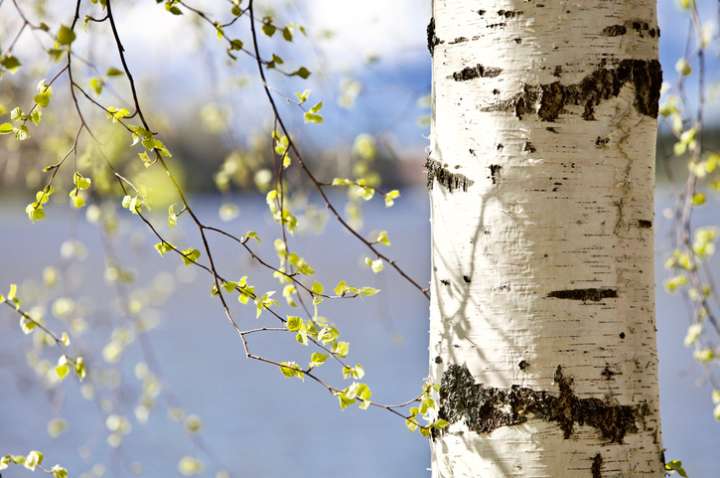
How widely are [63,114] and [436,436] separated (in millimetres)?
1464

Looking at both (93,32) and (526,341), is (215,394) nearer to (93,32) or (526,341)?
(93,32)

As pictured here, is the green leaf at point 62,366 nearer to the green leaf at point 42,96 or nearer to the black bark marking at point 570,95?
the green leaf at point 42,96

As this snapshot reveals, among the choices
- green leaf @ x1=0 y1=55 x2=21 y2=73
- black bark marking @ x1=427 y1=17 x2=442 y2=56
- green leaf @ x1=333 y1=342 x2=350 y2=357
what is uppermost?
black bark marking @ x1=427 y1=17 x2=442 y2=56

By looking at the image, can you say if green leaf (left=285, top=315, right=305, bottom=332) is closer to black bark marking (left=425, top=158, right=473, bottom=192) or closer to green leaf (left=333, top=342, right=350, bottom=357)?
green leaf (left=333, top=342, right=350, bottom=357)

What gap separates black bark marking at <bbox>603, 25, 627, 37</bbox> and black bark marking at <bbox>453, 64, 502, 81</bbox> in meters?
0.12

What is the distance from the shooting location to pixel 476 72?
866 mm

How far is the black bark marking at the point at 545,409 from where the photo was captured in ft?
2.75

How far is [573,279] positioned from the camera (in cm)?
84

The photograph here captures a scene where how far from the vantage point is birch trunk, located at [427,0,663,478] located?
0.84 meters

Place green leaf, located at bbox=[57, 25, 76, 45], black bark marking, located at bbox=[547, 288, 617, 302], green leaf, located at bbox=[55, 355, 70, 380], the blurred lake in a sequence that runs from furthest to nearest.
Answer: the blurred lake, green leaf, located at bbox=[55, 355, 70, 380], black bark marking, located at bbox=[547, 288, 617, 302], green leaf, located at bbox=[57, 25, 76, 45]

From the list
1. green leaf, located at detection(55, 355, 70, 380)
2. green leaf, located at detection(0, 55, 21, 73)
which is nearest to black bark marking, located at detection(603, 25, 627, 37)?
green leaf, located at detection(0, 55, 21, 73)

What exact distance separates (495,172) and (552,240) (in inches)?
3.7

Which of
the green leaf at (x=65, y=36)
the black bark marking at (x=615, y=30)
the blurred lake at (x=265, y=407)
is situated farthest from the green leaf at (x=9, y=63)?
the blurred lake at (x=265, y=407)

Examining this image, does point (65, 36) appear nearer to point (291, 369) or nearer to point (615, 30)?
point (291, 369)
